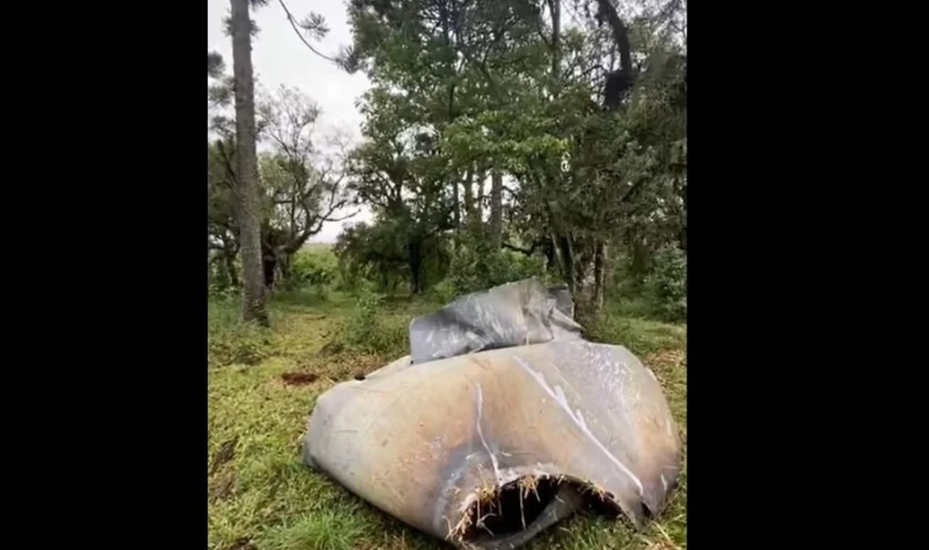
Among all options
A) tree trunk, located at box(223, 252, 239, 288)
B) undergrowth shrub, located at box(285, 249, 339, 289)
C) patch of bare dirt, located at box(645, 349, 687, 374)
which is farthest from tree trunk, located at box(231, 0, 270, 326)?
patch of bare dirt, located at box(645, 349, 687, 374)

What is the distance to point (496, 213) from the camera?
2195 millimetres

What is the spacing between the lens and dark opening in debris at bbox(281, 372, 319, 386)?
→ 1.69 m

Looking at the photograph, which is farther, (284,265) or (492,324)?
(284,265)

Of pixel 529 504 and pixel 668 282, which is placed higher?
pixel 668 282

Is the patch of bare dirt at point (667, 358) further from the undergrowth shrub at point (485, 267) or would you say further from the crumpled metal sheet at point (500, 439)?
the undergrowth shrub at point (485, 267)

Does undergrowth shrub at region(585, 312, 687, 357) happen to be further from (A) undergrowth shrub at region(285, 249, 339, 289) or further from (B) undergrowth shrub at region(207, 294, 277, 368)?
(B) undergrowth shrub at region(207, 294, 277, 368)

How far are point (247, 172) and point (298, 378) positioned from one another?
898mm

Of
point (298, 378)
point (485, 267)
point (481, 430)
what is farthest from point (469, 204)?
point (481, 430)

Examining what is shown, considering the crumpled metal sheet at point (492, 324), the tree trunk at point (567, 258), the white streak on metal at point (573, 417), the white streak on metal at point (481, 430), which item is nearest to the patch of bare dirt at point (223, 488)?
the crumpled metal sheet at point (492, 324)

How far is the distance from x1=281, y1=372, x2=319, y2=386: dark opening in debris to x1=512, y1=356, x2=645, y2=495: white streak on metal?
0.86 meters

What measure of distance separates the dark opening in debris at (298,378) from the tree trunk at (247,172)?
0.37 m

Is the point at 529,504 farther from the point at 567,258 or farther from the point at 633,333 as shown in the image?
the point at 567,258
